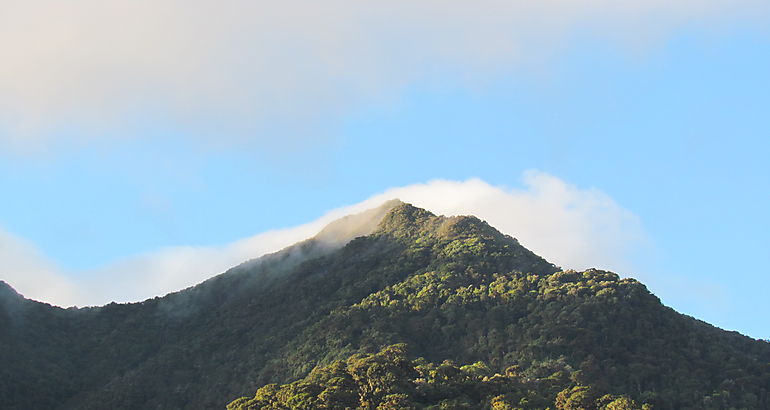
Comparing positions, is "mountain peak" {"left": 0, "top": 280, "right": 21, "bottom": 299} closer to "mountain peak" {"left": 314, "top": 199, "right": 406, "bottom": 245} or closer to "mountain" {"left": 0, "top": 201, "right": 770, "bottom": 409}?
"mountain" {"left": 0, "top": 201, "right": 770, "bottom": 409}

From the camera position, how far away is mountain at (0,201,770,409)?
71.9 meters

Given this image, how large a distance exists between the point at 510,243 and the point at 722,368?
36702 mm

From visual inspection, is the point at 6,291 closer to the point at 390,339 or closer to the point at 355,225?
the point at 355,225

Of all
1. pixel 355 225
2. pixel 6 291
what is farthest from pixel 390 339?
pixel 6 291

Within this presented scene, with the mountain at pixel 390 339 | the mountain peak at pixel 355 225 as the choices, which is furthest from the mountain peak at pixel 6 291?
the mountain peak at pixel 355 225

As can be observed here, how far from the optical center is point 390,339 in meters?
90.1

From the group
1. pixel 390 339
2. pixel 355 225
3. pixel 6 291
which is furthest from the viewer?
pixel 355 225

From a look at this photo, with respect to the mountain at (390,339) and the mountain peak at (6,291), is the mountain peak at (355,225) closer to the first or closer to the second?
the mountain at (390,339)

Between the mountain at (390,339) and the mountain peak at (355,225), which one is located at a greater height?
the mountain peak at (355,225)

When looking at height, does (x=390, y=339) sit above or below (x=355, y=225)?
below

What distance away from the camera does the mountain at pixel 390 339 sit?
7192 cm

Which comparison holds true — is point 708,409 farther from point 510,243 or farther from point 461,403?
point 510,243

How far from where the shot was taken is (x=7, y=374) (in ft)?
326

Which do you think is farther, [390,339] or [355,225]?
[355,225]
